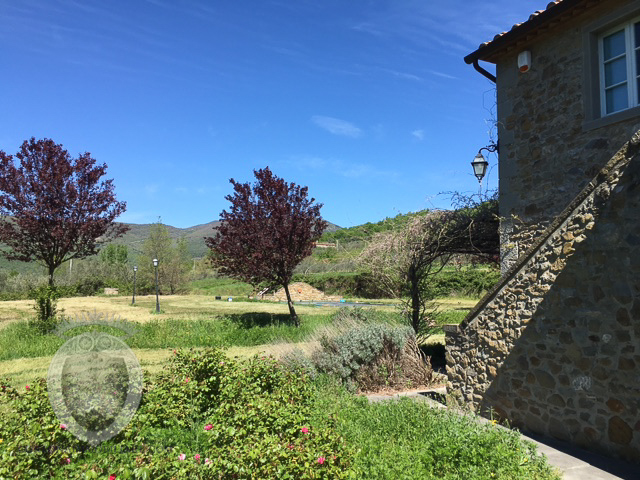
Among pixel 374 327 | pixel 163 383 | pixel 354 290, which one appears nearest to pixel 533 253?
pixel 374 327

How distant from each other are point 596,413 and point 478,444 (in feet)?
5.21

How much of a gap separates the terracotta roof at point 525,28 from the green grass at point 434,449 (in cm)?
599

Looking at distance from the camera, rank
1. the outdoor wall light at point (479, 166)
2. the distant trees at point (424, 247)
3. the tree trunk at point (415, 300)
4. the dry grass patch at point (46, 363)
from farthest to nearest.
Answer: the tree trunk at point (415, 300) → the distant trees at point (424, 247) → the outdoor wall light at point (479, 166) → the dry grass patch at point (46, 363)

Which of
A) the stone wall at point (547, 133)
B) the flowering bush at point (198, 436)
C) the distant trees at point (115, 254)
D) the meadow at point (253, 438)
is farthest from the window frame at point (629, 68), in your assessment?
the distant trees at point (115, 254)

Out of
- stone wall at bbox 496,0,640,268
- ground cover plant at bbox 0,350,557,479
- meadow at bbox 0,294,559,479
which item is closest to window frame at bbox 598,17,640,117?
stone wall at bbox 496,0,640,268

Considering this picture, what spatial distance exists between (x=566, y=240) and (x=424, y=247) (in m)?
4.52

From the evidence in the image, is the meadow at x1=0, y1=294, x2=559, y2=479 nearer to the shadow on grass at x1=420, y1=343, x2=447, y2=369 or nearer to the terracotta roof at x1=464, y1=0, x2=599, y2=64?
the shadow on grass at x1=420, y1=343, x2=447, y2=369

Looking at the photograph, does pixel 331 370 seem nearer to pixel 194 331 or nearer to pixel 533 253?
pixel 533 253

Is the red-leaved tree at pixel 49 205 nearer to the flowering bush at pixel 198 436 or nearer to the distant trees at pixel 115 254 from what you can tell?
the flowering bush at pixel 198 436

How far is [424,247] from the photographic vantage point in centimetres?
934

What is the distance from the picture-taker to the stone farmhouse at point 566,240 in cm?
434

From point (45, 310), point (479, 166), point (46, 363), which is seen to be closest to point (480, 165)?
point (479, 166)

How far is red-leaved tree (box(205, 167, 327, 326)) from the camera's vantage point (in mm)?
14508

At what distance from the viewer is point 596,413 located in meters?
4.51
